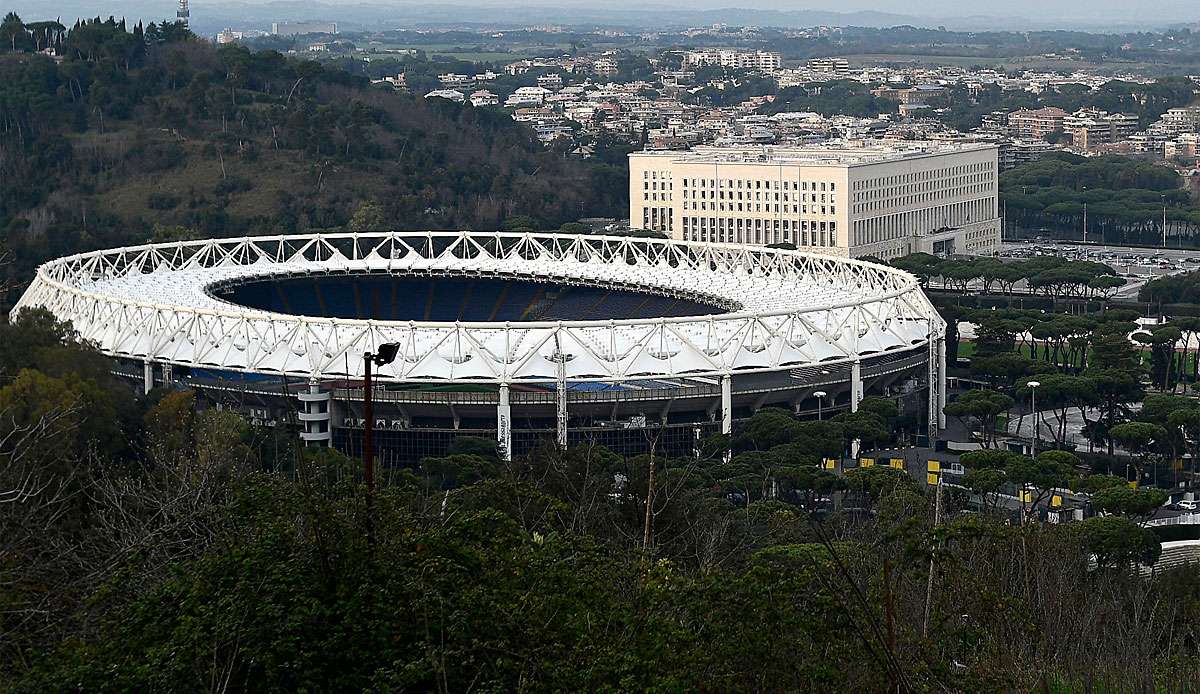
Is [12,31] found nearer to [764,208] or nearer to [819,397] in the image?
[764,208]

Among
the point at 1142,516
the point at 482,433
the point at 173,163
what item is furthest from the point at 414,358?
the point at 173,163

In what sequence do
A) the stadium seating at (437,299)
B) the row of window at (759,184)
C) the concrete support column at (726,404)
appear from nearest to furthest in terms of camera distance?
the concrete support column at (726,404), the stadium seating at (437,299), the row of window at (759,184)

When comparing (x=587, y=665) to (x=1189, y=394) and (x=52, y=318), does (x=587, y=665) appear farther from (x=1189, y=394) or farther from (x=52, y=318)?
(x=1189, y=394)

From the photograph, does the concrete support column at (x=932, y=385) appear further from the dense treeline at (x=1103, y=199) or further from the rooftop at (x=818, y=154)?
the dense treeline at (x=1103, y=199)

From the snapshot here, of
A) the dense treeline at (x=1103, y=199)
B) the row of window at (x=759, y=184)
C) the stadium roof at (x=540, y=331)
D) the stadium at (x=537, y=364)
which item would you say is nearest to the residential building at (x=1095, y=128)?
the dense treeline at (x=1103, y=199)

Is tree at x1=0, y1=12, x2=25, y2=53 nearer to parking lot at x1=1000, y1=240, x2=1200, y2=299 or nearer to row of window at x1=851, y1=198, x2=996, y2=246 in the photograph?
row of window at x1=851, y1=198, x2=996, y2=246

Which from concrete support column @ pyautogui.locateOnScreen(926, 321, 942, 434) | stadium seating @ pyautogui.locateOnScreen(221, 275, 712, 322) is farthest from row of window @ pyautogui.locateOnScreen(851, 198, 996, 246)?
concrete support column @ pyautogui.locateOnScreen(926, 321, 942, 434)
